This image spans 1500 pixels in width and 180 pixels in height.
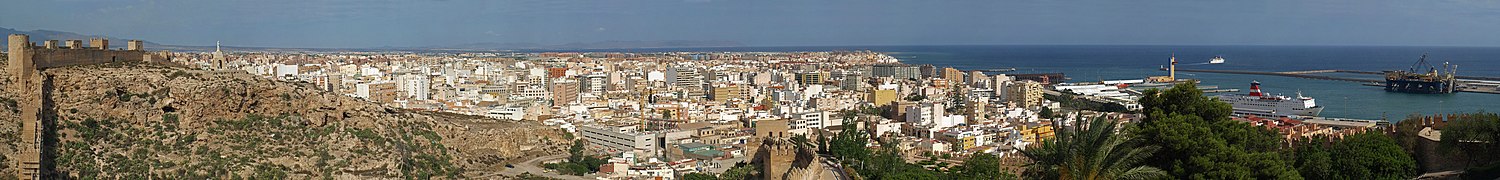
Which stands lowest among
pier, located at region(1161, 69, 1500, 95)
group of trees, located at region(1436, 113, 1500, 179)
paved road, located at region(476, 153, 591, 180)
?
paved road, located at region(476, 153, 591, 180)

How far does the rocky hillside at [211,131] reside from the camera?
861 cm

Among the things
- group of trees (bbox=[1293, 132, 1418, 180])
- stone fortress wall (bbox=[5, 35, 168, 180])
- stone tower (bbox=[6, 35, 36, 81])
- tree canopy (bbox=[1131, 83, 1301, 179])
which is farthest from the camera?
stone tower (bbox=[6, 35, 36, 81])

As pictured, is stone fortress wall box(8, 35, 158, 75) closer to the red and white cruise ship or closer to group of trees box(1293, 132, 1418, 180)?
group of trees box(1293, 132, 1418, 180)

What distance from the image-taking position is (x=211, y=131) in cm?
955

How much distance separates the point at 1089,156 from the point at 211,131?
6.48m

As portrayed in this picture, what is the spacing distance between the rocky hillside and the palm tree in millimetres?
5118

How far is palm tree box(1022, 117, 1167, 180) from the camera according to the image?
510 cm

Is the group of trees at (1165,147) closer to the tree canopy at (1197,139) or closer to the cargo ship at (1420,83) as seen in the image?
the tree canopy at (1197,139)

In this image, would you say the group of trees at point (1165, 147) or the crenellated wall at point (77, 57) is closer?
the group of trees at point (1165, 147)

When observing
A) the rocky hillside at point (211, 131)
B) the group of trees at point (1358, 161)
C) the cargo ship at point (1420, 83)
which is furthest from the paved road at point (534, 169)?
the cargo ship at point (1420, 83)

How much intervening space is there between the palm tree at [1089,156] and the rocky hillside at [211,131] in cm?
512

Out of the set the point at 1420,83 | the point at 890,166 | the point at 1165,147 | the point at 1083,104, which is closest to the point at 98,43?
the point at 890,166

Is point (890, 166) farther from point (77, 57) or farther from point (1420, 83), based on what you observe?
point (1420, 83)

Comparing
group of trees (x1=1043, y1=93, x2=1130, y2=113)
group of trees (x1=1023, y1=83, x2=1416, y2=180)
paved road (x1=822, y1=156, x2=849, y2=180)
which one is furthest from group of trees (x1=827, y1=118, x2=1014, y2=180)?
group of trees (x1=1043, y1=93, x2=1130, y2=113)
